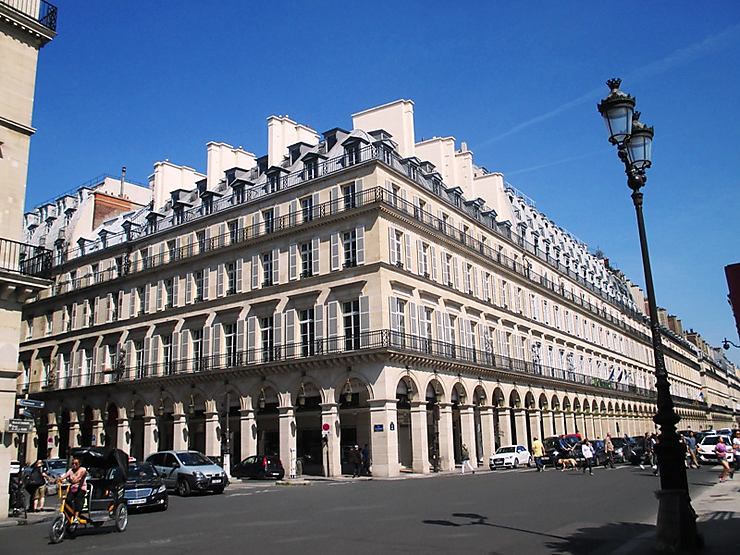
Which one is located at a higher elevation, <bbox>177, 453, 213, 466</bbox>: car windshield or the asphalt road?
<bbox>177, 453, 213, 466</bbox>: car windshield

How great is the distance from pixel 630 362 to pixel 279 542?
A: 73359 mm

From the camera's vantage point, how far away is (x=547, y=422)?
5216cm

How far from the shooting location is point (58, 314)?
5431cm

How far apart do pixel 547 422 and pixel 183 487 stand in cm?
3434

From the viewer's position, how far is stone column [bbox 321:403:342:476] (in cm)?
3469

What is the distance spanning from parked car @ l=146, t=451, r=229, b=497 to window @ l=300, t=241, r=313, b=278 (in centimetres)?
1412

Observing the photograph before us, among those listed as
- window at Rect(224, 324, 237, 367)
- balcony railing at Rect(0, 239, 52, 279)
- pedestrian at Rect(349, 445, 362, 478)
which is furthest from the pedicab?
window at Rect(224, 324, 237, 367)

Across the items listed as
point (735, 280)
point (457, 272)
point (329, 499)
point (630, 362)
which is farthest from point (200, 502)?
point (630, 362)

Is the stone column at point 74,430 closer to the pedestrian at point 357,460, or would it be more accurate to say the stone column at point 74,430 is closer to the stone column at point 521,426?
the pedestrian at point 357,460

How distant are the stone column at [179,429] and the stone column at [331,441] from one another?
1225cm

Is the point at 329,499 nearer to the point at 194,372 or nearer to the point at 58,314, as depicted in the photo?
the point at 194,372

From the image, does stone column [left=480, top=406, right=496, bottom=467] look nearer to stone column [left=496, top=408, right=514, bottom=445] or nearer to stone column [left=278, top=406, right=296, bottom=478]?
stone column [left=496, top=408, right=514, bottom=445]

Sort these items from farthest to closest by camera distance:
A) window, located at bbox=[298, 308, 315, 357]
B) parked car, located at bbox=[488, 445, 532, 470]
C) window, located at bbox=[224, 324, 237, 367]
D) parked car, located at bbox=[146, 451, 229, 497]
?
window, located at bbox=[224, 324, 237, 367], parked car, located at bbox=[488, 445, 532, 470], window, located at bbox=[298, 308, 315, 357], parked car, located at bbox=[146, 451, 229, 497]

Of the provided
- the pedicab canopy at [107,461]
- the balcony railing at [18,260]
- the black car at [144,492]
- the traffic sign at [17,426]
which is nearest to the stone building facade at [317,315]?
the black car at [144,492]
